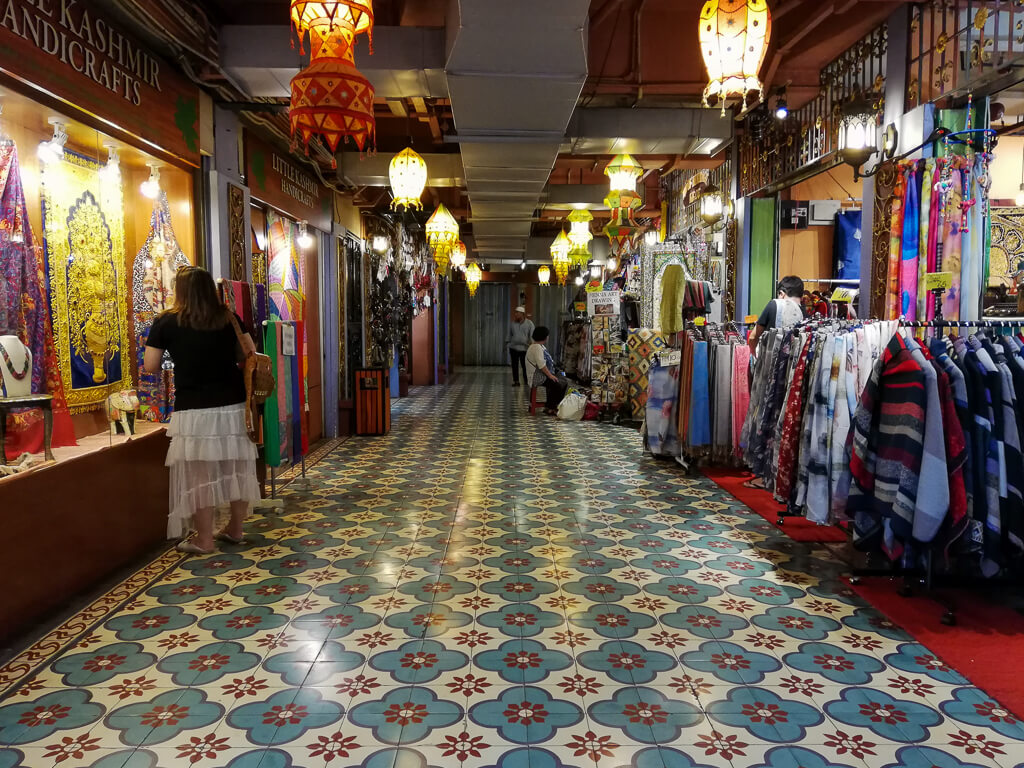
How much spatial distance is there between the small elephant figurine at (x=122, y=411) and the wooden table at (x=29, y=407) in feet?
1.62

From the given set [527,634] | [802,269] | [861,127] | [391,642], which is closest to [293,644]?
[391,642]

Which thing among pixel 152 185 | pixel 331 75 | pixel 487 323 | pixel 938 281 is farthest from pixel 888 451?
pixel 487 323

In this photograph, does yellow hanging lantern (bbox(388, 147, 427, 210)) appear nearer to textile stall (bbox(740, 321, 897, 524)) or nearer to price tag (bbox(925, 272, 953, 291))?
textile stall (bbox(740, 321, 897, 524))

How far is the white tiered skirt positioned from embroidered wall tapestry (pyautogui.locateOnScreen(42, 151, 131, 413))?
0.62 m

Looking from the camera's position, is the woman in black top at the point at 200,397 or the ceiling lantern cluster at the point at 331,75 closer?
the ceiling lantern cluster at the point at 331,75

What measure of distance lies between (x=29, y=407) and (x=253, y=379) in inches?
41.8

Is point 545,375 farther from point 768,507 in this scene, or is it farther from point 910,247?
point 910,247

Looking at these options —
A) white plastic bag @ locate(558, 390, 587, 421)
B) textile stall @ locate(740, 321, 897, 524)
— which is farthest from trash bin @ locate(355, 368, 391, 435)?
textile stall @ locate(740, 321, 897, 524)

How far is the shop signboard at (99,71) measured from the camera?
118 inches

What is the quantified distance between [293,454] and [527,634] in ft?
10.4

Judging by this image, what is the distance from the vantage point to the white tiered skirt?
3.71 metres

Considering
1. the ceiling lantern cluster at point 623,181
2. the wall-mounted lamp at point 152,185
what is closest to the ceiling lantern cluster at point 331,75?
the wall-mounted lamp at point 152,185

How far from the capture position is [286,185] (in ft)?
21.8

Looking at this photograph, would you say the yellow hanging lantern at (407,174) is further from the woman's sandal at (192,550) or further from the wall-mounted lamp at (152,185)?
the woman's sandal at (192,550)
